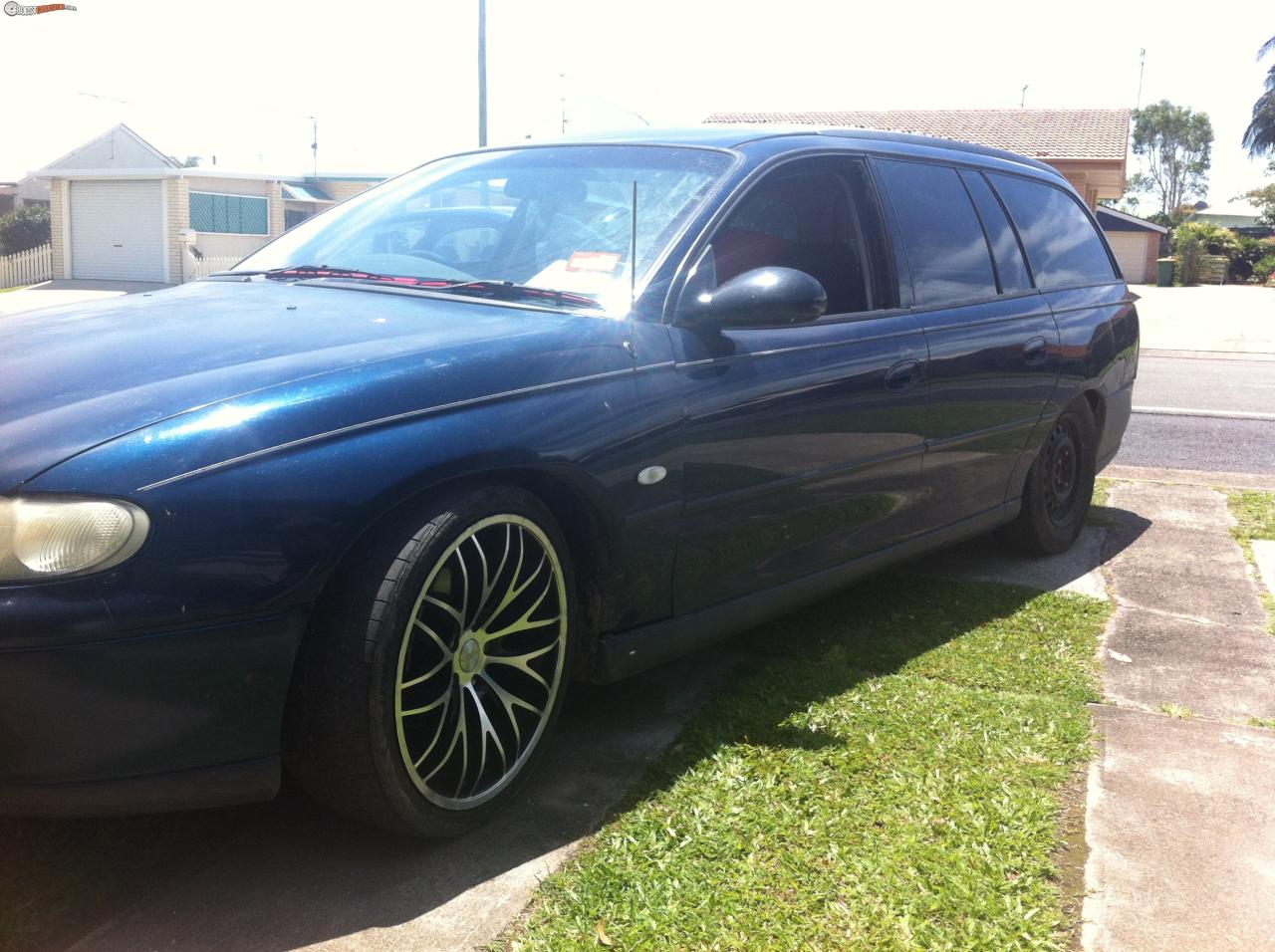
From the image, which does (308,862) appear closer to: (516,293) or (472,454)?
(472,454)

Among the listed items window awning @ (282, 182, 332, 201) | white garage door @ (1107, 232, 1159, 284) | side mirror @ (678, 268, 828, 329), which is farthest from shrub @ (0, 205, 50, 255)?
side mirror @ (678, 268, 828, 329)

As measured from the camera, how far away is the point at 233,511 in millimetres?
2363

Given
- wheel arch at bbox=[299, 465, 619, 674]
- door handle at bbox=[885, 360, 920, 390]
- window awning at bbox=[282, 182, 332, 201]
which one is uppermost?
window awning at bbox=[282, 182, 332, 201]

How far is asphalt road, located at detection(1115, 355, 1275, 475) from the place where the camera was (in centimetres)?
859

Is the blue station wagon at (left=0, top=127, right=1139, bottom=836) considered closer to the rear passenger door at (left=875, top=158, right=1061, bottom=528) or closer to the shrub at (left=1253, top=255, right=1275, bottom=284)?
the rear passenger door at (left=875, top=158, right=1061, bottom=528)

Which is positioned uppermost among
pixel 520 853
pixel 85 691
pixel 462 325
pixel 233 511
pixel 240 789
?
pixel 462 325

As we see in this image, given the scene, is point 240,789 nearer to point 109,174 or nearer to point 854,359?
point 854,359

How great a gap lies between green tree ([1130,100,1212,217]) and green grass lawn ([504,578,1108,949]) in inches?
3929

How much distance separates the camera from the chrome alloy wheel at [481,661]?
2.70 meters

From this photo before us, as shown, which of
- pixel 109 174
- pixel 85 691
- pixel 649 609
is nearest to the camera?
pixel 85 691

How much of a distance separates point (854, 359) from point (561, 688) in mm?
1474

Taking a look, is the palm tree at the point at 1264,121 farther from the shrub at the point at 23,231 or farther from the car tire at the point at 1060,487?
the car tire at the point at 1060,487

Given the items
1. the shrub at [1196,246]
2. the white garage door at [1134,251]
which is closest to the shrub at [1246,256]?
the shrub at [1196,246]

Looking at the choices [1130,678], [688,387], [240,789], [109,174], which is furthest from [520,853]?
[109,174]
